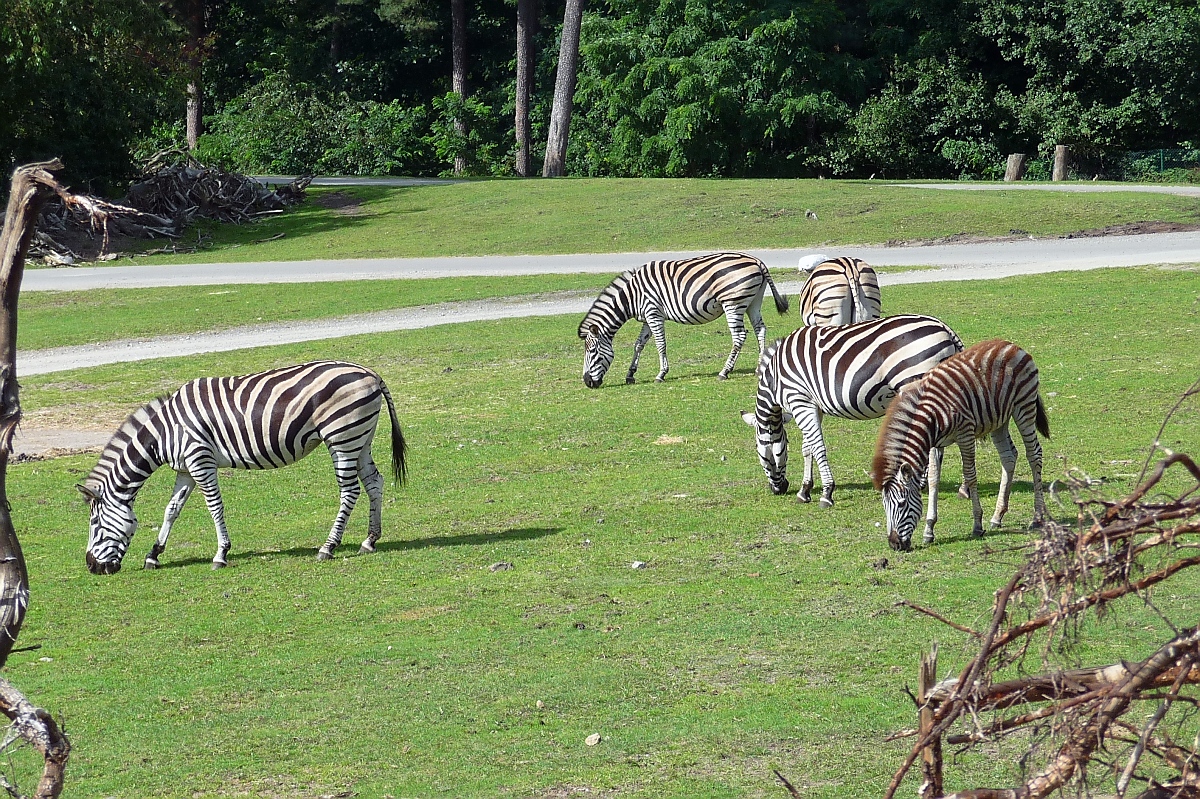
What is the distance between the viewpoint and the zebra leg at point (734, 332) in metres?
20.6

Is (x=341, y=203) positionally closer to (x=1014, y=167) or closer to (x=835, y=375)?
(x=1014, y=167)

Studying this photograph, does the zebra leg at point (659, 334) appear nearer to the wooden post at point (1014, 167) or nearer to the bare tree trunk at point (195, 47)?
the wooden post at point (1014, 167)

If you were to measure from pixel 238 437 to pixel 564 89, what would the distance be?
137ft

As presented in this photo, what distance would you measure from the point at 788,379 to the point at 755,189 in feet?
99.5

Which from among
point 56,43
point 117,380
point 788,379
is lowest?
point 117,380

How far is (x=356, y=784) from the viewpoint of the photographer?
7.72 meters

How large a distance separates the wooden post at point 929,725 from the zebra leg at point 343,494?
9.81m

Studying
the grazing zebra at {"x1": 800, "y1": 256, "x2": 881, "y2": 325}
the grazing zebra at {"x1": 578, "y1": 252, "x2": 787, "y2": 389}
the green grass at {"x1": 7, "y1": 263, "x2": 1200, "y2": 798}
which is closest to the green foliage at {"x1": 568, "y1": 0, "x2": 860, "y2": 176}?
the grazing zebra at {"x1": 578, "y1": 252, "x2": 787, "y2": 389}

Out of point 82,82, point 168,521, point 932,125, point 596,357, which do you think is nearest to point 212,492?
point 168,521

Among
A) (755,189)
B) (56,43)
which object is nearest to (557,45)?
(755,189)

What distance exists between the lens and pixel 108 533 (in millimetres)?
12906

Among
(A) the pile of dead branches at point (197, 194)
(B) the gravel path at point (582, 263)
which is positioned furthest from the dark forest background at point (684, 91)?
(B) the gravel path at point (582, 263)

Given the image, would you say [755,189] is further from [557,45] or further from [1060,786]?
[1060,786]

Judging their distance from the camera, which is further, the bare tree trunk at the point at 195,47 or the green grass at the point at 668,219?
the bare tree trunk at the point at 195,47
